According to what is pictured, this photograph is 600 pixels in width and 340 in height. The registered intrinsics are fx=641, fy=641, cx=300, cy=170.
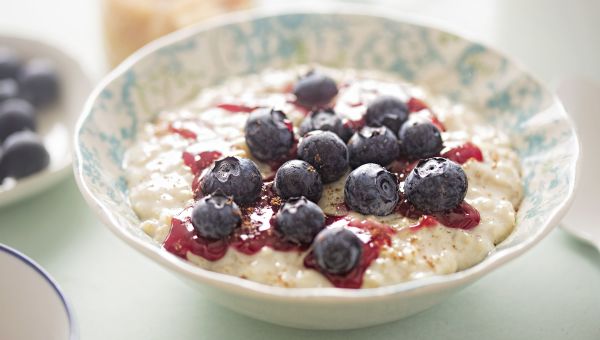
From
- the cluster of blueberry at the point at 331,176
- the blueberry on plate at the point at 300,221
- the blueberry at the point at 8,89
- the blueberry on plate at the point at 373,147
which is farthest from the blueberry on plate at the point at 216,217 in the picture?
the blueberry at the point at 8,89

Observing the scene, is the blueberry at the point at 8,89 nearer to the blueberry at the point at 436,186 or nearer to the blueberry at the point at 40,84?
the blueberry at the point at 40,84

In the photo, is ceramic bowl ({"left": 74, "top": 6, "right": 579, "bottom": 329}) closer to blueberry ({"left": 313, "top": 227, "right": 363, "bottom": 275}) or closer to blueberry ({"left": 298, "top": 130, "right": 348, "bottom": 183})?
→ blueberry ({"left": 313, "top": 227, "right": 363, "bottom": 275})

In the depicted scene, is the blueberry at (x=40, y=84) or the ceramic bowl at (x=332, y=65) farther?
the blueberry at (x=40, y=84)

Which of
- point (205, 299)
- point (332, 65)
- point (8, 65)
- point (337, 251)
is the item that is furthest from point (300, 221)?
point (8, 65)

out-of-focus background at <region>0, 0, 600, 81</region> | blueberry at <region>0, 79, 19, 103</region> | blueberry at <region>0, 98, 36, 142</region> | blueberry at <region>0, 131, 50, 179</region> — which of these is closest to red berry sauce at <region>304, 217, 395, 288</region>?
blueberry at <region>0, 131, 50, 179</region>

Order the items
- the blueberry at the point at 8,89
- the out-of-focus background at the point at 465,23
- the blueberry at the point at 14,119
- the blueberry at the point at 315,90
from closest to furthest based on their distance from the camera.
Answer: the blueberry at the point at 315,90 → the blueberry at the point at 14,119 → the out-of-focus background at the point at 465,23 → the blueberry at the point at 8,89
